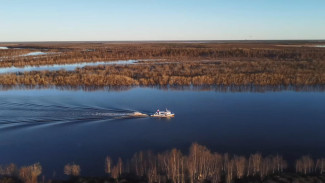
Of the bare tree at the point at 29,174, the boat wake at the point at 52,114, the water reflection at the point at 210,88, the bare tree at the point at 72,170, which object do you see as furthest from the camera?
the water reflection at the point at 210,88

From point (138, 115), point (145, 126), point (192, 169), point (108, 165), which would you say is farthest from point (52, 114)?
point (192, 169)

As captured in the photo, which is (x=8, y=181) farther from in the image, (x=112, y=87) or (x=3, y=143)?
(x=112, y=87)

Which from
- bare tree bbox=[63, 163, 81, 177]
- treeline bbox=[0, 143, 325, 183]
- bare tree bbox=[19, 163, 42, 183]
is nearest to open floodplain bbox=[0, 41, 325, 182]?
treeline bbox=[0, 143, 325, 183]

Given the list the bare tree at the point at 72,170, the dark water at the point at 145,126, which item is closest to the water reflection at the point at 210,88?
the dark water at the point at 145,126

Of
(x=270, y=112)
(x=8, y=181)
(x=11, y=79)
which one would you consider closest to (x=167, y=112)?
(x=270, y=112)

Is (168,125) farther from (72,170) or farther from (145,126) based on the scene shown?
(72,170)

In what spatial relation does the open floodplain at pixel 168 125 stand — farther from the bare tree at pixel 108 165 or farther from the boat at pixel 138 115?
the boat at pixel 138 115
